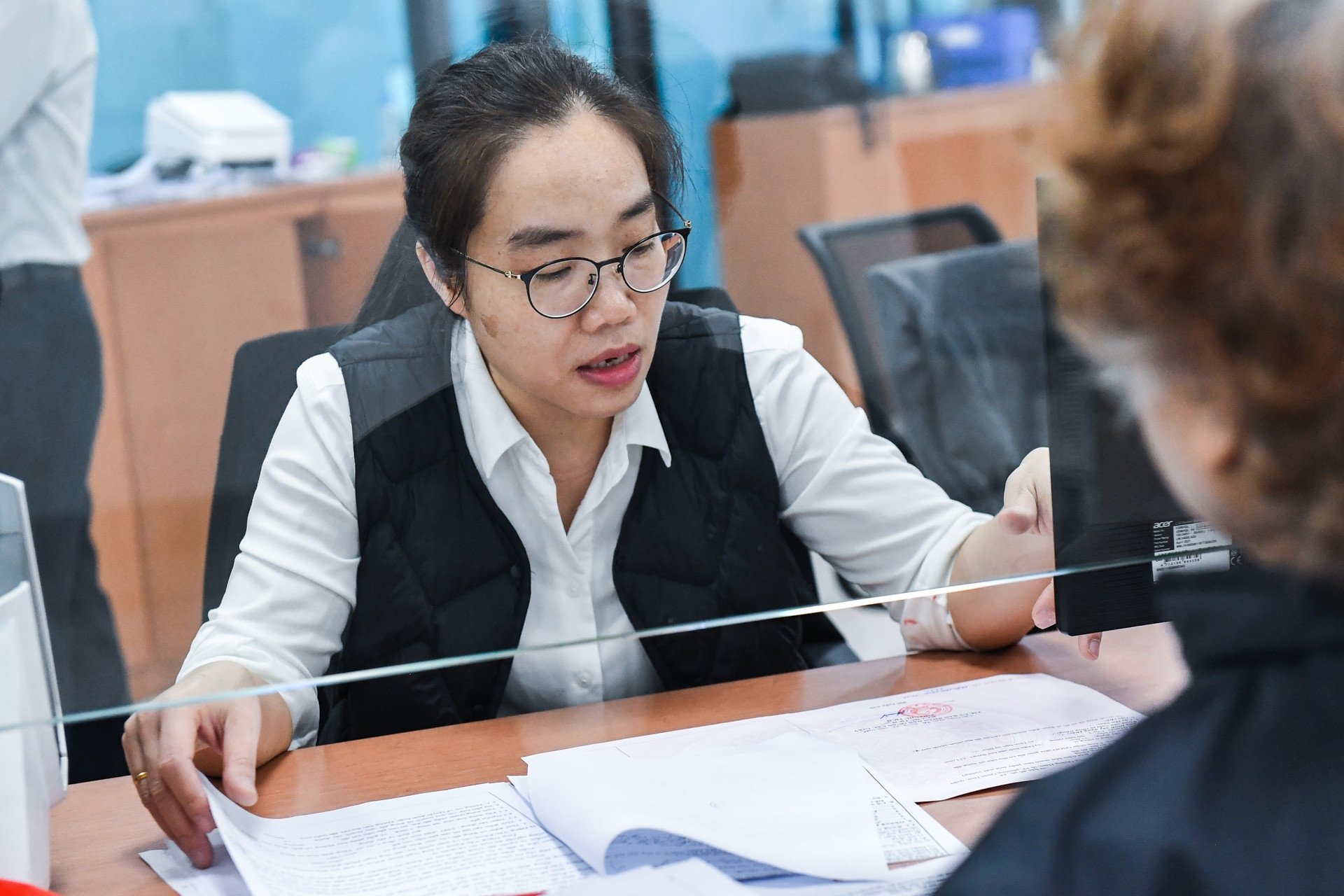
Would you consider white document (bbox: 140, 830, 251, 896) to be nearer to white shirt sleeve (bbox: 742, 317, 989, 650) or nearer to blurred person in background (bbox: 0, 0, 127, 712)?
blurred person in background (bbox: 0, 0, 127, 712)

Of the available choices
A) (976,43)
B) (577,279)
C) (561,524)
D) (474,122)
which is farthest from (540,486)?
(976,43)

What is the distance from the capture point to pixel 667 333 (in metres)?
1.11

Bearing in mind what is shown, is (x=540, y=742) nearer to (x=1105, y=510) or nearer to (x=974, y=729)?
(x=974, y=729)

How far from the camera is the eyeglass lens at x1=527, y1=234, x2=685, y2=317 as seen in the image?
1010 mm

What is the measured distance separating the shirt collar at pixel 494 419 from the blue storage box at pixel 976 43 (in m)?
0.65

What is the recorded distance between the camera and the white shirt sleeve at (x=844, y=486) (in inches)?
46.5

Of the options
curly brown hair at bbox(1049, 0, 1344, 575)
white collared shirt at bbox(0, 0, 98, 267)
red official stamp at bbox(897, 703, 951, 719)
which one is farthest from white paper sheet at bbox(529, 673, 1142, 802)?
white collared shirt at bbox(0, 0, 98, 267)

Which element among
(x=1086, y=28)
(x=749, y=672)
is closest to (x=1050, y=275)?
(x=1086, y=28)

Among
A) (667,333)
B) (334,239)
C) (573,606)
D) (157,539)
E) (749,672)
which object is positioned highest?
(334,239)

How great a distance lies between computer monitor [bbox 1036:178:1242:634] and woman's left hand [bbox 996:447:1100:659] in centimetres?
3

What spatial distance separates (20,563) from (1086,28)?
892 millimetres

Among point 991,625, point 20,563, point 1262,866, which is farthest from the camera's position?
point 991,625

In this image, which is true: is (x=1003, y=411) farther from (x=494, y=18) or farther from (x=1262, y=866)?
(x=1262, y=866)

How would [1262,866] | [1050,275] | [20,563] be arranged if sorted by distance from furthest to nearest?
[20,563]
[1050,275]
[1262,866]
